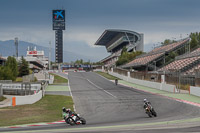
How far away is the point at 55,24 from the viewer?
130125 millimetres

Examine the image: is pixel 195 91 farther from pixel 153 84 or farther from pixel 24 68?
pixel 24 68

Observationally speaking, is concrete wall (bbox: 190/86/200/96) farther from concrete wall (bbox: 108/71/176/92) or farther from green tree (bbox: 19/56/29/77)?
green tree (bbox: 19/56/29/77)

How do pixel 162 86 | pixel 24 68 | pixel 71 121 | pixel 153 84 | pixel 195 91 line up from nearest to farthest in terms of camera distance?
pixel 71 121 < pixel 195 91 < pixel 162 86 < pixel 153 84 < pixel 24 68

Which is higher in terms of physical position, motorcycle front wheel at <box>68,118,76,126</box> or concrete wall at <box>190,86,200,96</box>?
concrete wall at <box>190,86,200,96</box>

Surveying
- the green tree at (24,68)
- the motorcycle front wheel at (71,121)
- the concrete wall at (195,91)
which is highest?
the green tree at (24,68)

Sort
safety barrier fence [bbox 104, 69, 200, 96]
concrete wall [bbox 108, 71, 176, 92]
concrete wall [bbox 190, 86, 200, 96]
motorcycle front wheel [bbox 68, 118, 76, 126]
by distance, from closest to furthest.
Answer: motorcycle front wheel [bbox 68, 118, 76, 126] → concrete wall [bbox 190, 86, 200, 96] → safety barrier fence [bbox 104, 69, 200, 96] → concrete wall [bbox 108, 71, 176, 92]

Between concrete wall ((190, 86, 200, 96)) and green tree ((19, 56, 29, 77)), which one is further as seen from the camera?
green tree ((19, 56, 29, 77))

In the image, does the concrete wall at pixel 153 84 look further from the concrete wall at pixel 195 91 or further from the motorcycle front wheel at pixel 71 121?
the motorcycle front wheel at pixel 71 121

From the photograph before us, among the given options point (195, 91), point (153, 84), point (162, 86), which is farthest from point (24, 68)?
point (195, 91)

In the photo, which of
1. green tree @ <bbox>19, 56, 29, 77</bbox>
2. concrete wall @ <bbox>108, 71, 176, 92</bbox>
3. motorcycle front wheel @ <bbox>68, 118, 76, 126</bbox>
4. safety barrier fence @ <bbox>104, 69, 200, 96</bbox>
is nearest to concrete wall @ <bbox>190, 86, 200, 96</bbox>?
safety barrier fence @ <bbox>104, 69, 200, 96</bbox>

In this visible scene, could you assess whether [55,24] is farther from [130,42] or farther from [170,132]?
[170,132]

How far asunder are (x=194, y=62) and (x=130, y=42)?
336 ft

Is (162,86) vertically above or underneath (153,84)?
underneath

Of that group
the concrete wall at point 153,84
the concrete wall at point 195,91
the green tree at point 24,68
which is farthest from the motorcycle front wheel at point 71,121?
the green tree at point 24,68
